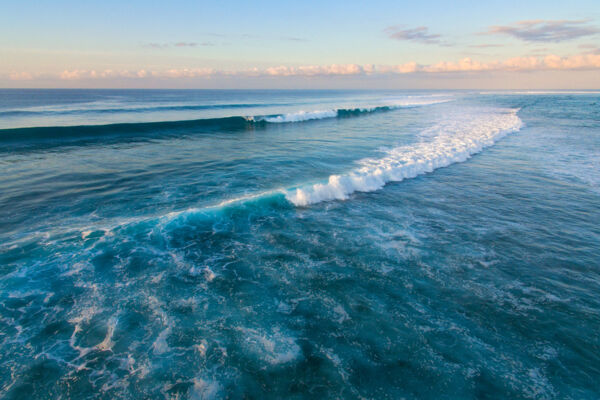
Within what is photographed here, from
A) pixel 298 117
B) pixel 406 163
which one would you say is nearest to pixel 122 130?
pixel 298 117

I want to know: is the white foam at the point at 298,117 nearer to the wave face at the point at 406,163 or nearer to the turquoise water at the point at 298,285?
the wave face at the point at 406,163

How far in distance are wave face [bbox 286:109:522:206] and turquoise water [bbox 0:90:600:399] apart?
0.41ft

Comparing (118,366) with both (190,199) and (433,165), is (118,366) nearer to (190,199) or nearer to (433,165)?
(190,199)

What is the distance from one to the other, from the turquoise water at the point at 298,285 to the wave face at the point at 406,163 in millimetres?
126

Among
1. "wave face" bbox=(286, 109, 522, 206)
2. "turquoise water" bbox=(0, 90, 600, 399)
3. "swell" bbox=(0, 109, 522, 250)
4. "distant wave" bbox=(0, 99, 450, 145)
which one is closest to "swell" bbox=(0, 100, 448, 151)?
"distant wave" bbox=(0, 99, 450, 145)

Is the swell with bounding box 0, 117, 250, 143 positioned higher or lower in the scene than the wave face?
higher

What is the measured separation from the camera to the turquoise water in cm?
404

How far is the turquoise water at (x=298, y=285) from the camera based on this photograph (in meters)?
4.04

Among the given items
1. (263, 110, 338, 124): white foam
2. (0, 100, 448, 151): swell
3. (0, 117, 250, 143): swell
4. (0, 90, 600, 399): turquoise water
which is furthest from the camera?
(263, 110, 338, 124): white foam

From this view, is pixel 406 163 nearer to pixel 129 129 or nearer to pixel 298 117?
pixel 129 129

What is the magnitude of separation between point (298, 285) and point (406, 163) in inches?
415

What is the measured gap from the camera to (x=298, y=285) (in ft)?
19.2

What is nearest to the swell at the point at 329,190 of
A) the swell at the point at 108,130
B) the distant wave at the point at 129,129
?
the distant wave at the point at 129,129

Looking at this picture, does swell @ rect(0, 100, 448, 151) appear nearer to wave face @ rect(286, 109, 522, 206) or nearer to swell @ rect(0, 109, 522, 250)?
swell @ rect(0, 109, 522, 250)
